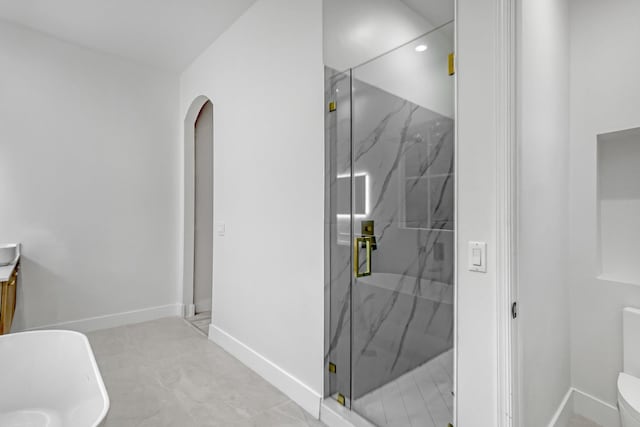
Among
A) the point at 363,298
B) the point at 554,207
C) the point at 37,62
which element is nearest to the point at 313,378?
the point at 363,298

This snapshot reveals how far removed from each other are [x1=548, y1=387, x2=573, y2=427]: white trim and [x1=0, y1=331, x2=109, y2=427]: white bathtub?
2.23 m

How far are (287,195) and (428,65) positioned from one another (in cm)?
117

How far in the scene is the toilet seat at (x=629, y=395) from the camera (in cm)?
146

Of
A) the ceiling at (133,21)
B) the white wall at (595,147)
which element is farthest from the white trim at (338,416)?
the ceiling at (133,21)

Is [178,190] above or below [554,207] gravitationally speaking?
above

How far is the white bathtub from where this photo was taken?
143 centimetres

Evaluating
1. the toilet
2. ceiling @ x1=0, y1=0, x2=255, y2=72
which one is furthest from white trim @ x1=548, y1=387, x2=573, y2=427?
ceiling @ x1=0, y1=0, x2=255, y2=72

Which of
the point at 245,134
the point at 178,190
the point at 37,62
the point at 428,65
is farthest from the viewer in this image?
the point at 178,190

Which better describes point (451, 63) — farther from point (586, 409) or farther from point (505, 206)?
point (586, 409)

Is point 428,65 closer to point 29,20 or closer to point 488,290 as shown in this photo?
point 488,290

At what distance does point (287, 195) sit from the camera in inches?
88.1

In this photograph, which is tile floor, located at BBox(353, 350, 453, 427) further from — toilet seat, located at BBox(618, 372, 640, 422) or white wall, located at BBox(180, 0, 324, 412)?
toilet seat, located at BBox(618, 372, 640, 422)

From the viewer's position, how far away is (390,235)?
167 cm

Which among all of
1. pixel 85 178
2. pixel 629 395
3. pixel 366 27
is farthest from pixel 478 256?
pixel 85 178
